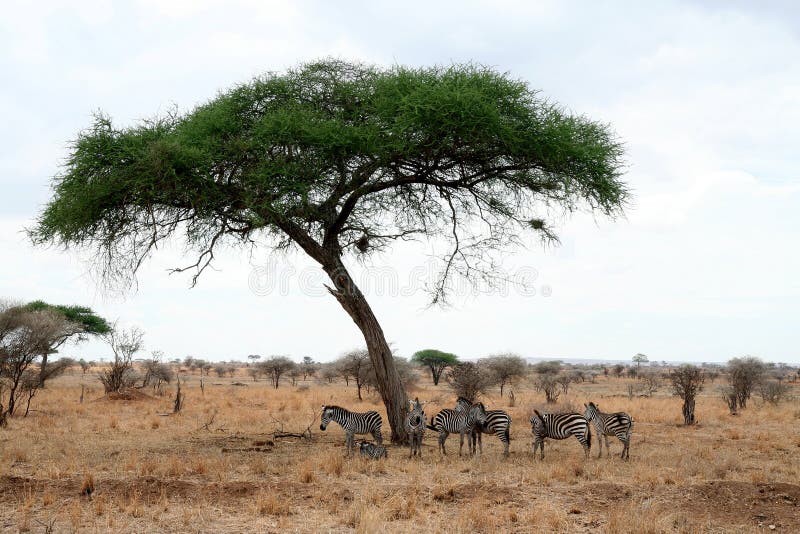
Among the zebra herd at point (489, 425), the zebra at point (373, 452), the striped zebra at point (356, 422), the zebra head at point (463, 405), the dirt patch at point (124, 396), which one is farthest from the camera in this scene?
the dirt patch at point (124, 396)

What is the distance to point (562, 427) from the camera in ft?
46.5

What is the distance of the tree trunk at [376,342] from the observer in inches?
631

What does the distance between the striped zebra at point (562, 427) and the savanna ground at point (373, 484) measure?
52cm

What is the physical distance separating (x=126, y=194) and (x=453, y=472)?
8.94 metres

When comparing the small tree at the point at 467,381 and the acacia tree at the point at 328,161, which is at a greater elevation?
the acacia tree at the point at 328,161

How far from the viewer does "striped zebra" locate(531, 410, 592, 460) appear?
13.9 meters

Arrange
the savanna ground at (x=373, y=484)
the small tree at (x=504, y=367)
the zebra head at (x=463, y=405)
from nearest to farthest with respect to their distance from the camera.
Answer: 1. the savanna ground at (x=373, y=484)
2. the zebra head at (x=463, y=405)
3. the small tree at (x=504, y=367)

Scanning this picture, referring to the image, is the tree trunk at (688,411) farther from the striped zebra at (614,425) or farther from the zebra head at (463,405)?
the zebra head at (463,405)

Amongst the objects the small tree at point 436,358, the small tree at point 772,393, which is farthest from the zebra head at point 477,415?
the small tree at point 436,358

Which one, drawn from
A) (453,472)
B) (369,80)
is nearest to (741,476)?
(453,472)

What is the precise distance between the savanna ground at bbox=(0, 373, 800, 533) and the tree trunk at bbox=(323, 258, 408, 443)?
3.82 feet

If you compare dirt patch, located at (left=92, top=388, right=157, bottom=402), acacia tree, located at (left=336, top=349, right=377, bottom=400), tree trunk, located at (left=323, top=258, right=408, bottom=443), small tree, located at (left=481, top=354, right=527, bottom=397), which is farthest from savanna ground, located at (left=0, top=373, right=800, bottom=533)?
small tree, located at (left=481, top=354, right=527, bottom=397)

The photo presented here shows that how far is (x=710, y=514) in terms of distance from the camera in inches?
365

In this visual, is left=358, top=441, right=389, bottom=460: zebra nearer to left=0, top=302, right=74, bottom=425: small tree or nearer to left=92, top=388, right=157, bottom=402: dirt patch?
left=0, top=302, right=74, bottom=425: small tree
